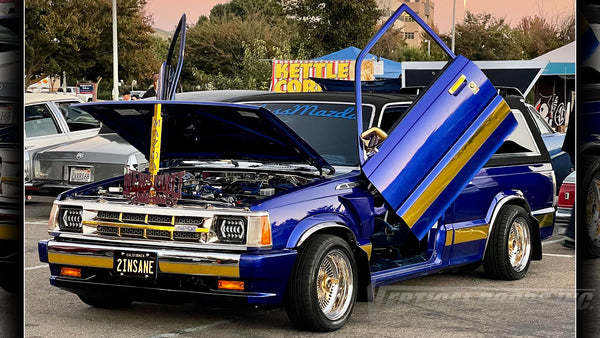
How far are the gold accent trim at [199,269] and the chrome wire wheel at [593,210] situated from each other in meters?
2.52

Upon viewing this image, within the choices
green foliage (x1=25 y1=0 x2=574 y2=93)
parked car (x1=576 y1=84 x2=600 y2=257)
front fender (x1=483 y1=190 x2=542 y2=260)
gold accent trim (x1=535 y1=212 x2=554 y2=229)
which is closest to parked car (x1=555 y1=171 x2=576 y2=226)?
gold accent trim (x1=535 y1=212 x2=554 y2=229)

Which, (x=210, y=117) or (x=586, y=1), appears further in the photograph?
(x=210, y=117)

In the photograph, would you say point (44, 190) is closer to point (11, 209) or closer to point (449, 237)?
point (449, 237)

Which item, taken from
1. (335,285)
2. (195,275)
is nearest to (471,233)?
(335,285)

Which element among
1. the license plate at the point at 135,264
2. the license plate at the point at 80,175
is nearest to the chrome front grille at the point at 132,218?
the license plate at the point at 135,264

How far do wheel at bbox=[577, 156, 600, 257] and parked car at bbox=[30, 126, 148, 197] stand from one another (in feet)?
29.5

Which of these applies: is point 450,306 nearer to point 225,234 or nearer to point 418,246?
point 418,246

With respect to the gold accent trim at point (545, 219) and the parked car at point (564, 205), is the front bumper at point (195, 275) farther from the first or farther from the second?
the parked car at point (564, 205)

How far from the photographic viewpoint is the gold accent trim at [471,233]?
24.3ft

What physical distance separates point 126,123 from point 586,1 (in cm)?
494

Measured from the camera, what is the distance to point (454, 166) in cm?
692

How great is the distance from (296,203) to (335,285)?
25.2 inches

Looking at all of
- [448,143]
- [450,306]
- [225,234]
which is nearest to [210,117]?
[225,234]

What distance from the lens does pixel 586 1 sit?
8.59 feet
